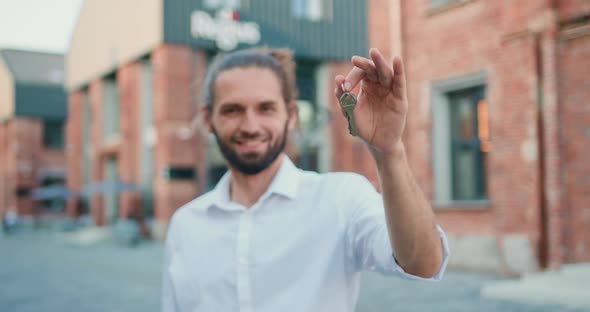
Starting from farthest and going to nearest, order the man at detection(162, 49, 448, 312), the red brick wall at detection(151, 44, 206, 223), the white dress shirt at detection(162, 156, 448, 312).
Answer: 1. the red brick wall at detection(151, 44, 206, 223)
2. the white dress shirt at detection(162, 156, 448, 312)
3. the man at detection(162, 49, 448, 312)

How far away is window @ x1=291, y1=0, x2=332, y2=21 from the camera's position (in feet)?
81.9

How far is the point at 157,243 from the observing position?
22703 millimetres

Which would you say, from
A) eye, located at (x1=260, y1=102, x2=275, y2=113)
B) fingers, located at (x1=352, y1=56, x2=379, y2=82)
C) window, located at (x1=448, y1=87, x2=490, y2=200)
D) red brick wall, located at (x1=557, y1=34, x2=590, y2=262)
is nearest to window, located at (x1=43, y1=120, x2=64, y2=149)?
window, located at (x1=448, y1=87, x2=490, y2=200)

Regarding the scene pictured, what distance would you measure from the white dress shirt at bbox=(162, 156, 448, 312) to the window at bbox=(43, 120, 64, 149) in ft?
147

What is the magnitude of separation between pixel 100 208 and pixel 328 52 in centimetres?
1401

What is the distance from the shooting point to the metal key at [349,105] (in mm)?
1481

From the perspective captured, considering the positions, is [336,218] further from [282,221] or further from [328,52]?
[328,52]

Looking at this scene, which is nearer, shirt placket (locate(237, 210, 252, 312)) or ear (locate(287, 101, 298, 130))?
shirt placket (locate(237, 210, 252, 312))

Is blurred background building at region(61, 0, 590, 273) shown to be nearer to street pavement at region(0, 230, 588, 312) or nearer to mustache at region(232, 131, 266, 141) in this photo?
mustache at region(232, 131, 266, 141)

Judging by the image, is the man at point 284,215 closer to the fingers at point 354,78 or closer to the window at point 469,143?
the fingers at point 354,78

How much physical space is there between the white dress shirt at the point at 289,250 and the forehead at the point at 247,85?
262 millimetres

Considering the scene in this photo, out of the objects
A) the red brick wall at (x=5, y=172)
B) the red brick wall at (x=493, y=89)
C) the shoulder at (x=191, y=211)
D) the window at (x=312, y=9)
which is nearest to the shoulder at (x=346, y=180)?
the shoulder at (x=191, y=211)

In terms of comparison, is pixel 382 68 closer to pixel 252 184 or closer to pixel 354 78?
pixel 354 78

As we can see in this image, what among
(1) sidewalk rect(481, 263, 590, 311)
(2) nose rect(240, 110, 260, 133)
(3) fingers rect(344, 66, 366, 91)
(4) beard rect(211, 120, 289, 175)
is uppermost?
(3) fingers rect(344, 66, 366, 91)
